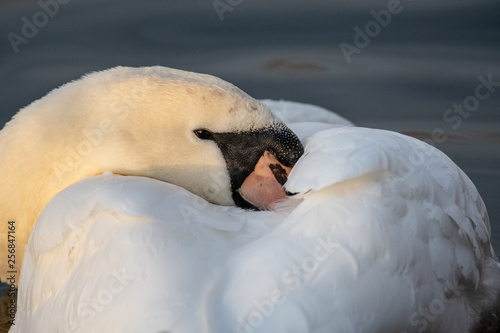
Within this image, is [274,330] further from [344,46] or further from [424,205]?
[344,46]

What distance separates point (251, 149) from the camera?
3309 mm

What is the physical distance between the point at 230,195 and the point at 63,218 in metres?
0.71

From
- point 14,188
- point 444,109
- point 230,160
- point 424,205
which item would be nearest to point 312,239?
point 424,205

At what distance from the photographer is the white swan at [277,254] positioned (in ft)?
8.23

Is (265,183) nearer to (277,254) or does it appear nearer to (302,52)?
(277,254)

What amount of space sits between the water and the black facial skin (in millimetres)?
2897

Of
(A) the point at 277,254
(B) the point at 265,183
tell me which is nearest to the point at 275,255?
(A) the point at 277,254

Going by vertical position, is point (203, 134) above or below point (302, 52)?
above

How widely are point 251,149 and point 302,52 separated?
3712 millimetres

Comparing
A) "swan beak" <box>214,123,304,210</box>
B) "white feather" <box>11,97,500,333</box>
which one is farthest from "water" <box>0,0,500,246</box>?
"white feather" <box>11,97,500,333</box>

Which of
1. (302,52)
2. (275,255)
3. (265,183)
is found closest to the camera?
(275,255)

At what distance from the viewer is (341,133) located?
10.1 ft

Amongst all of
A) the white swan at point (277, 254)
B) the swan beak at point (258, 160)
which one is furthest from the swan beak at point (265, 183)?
the white swan at point (277, 254)

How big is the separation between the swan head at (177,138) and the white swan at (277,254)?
0.23 meters
